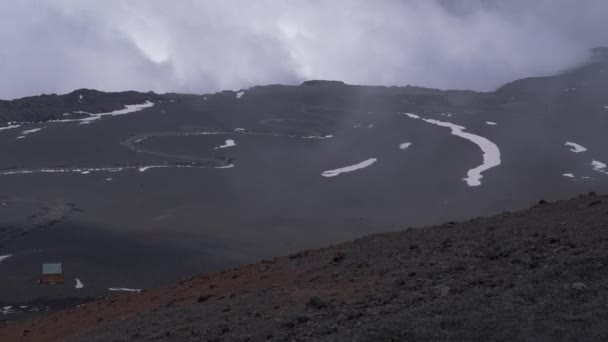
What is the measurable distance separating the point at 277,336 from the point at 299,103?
64.7m

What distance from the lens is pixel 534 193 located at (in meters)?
41.7

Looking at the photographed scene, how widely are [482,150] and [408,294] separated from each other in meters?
43.1

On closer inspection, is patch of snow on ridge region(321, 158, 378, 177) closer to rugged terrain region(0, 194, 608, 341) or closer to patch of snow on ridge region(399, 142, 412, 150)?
patch of snow on ridge region(399, 142, 412, 150)

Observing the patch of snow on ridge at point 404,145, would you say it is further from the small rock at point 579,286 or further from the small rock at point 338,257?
the small rock at point 579,286

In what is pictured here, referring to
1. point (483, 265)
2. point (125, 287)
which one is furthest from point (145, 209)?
point (483, 265)

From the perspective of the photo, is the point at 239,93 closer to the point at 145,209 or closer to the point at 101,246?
the point at 145,209

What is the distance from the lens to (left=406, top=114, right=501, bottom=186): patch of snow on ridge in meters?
46.1

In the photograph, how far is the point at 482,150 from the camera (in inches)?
2077

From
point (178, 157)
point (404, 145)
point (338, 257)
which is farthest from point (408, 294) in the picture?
point (404, 145)

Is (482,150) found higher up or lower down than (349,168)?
higher up

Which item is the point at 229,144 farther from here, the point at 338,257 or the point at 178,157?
the point at 338,257

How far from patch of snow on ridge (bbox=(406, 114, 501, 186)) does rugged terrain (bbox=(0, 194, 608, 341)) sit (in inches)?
1178

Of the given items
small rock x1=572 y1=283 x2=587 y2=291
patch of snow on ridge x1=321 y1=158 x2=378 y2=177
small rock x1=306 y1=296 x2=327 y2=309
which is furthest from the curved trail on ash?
small rock x1=572 y1=283 x2=587 y2=291

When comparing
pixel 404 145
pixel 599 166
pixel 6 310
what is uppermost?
pixel 404 145
